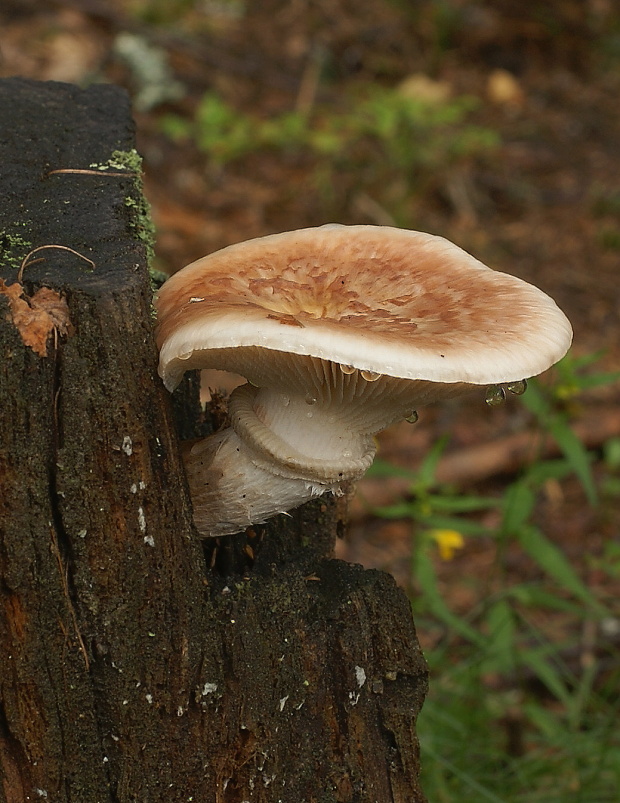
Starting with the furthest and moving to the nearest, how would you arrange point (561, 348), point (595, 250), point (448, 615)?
point (595, 250) < point (448, 615) < point (561, 348)

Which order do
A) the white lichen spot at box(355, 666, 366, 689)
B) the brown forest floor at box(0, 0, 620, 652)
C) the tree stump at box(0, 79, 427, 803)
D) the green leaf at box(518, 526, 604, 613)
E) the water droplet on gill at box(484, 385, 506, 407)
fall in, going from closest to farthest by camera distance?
the tree stump at box(0, 79, 427, 803), the water droplet on gill at box(484, 385, 506, 407), the white lichen spot at box(355, 666, 366, 689), the green leaf at box(518, 526, 604, 613), the brown forest floor at box(0, 0, 620, 652)

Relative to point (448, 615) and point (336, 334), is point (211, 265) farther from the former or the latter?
point (448, 615)

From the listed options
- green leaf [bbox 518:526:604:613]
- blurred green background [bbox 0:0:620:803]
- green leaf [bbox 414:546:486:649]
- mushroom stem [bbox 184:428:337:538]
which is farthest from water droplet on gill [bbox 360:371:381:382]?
green leaf [bbox 518:526:604:613]

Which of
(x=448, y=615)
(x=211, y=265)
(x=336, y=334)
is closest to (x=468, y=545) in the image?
(x=448, y=615)

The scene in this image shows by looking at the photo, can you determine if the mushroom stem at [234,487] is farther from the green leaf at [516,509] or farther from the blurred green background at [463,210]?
the green leaf at [516,509]

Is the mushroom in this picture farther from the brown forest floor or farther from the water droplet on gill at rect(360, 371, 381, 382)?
the brown forest floor

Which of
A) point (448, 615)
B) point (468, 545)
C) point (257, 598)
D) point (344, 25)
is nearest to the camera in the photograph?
point (257, 598)

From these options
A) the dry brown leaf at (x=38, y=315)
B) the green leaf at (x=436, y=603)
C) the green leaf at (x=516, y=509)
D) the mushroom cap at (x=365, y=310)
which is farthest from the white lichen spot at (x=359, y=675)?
the green leaf at (x=516, y=509)
